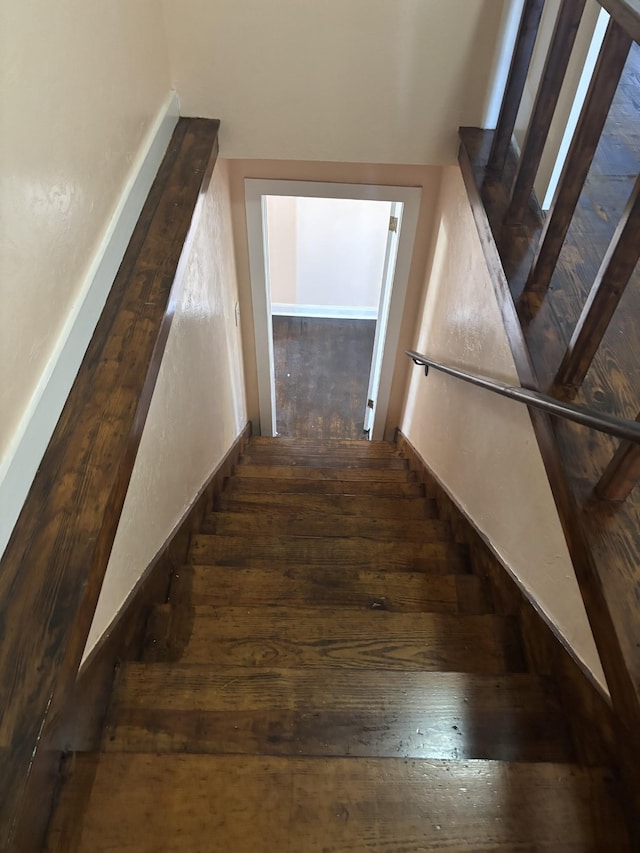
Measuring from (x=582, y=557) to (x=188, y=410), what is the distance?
1.34m

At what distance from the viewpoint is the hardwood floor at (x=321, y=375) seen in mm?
4633

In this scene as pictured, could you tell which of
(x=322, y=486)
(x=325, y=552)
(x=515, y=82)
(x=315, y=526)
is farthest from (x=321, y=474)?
(x=515, y=82)

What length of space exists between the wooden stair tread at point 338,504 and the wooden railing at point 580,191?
1.13 metres

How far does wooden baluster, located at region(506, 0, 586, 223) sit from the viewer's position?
52.6 inches

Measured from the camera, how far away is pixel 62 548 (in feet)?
3.22

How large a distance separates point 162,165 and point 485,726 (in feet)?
5.85

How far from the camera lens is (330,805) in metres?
1.06

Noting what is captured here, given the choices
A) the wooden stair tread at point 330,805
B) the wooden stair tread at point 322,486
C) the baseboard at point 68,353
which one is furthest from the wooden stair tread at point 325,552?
the baseboard at point 68,353

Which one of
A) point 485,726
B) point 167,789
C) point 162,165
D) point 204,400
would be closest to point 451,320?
point 204,400

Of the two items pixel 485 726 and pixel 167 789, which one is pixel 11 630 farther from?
pixel 485 726

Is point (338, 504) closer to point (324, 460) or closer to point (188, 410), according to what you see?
point (188, 410)

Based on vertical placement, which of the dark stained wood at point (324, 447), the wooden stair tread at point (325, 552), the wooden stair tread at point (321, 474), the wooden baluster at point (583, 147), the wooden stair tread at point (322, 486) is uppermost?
the wooden baluster at point (583, 147)

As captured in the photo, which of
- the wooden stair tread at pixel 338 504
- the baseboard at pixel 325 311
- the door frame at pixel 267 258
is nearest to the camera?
the wooden stair tread at pixel 338 504

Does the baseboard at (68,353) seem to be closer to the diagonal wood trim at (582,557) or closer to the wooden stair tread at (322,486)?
the diagonal wood trim at (582,557)
